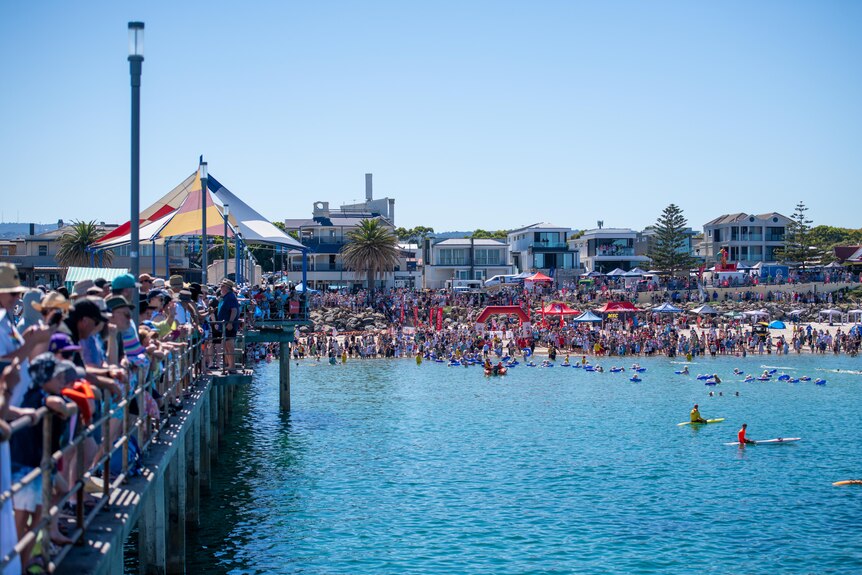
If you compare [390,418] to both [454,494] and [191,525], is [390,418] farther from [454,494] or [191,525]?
[191,525]

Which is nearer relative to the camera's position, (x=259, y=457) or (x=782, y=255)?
(x=259, y=457)

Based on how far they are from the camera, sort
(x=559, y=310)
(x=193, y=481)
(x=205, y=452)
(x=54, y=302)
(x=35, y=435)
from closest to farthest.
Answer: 1. (x=35, y=435)
2. (x=54, y=302)
3. (x=193, y=481)
4. (x=205, y=452)
5. (x=559, y=310)

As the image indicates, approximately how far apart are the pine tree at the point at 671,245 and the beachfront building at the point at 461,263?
1865cm

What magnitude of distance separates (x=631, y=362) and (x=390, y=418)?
86.8 feet

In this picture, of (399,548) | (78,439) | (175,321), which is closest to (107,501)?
(78,439)

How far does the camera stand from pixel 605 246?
101 metres

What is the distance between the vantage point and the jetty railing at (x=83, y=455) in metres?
6.39

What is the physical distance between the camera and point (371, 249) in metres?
83.0

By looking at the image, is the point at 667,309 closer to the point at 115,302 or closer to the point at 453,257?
the point at 453,257

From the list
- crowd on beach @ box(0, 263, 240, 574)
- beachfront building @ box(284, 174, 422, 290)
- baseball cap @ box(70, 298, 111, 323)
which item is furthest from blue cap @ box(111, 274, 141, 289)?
beachfront building @ box(284, 174, 422, 290)

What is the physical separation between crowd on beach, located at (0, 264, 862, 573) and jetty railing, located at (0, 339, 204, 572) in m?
0.05

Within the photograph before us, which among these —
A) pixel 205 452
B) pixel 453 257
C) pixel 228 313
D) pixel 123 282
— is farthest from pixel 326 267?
pixel 123 282

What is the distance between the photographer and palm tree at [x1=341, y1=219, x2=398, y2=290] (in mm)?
83125

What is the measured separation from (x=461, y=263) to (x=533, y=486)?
248 ft
